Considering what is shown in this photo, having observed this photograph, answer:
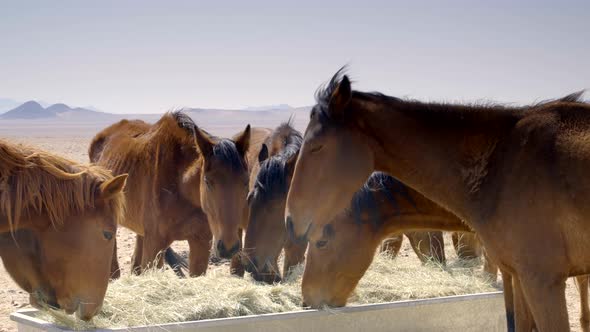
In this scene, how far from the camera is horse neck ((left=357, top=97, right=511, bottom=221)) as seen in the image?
4.37m

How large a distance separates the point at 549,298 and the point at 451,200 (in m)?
0.84

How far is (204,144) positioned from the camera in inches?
267

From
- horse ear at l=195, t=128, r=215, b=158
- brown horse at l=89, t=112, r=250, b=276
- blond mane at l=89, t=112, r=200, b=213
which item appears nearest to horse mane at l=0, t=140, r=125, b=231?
brown horse at l=89, t=112, r=250, b=276

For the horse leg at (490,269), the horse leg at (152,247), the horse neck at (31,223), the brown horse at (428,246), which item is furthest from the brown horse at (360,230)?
the horse leg at (152,247)

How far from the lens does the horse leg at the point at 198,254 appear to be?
7.40 meters

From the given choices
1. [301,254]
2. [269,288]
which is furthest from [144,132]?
[269,288]

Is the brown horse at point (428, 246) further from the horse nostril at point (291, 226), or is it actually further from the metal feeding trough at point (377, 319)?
the horse nostril at point (291, 226)

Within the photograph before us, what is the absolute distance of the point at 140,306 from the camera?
5.11 m

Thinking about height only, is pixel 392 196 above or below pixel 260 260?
above

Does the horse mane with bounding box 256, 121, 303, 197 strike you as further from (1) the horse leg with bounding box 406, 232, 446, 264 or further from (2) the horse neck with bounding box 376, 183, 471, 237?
(1) the horse leg with bounding box 406, 232, 446, 264

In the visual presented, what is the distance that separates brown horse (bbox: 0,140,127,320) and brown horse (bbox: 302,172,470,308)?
1.62 m

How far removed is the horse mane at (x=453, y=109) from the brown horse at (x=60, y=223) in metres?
1.54

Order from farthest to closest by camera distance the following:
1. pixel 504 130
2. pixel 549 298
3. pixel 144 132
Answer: pixel 144 132
pixel 504 130
pixel 549 298

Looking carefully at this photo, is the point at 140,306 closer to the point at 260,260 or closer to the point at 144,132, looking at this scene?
the point at 260,260
